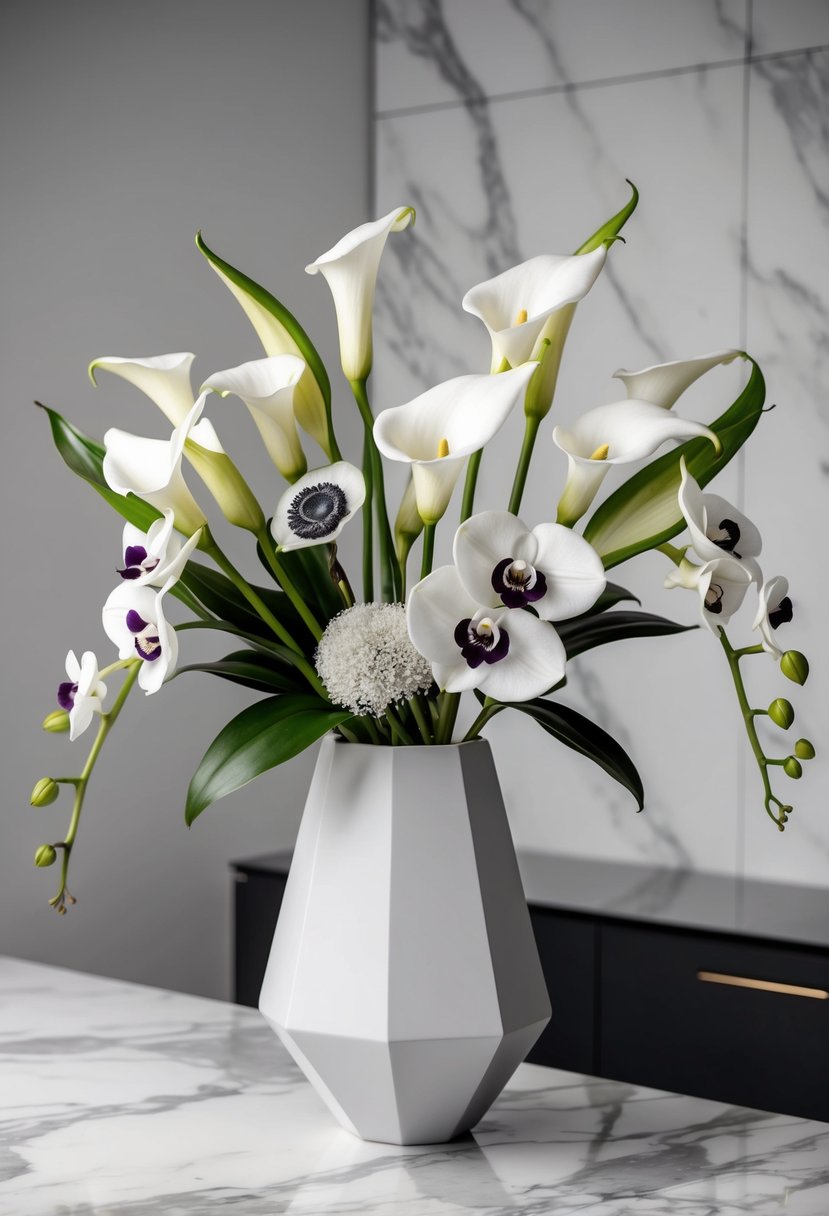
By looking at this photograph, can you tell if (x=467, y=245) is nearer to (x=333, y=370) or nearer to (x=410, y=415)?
(x=333, y=370)

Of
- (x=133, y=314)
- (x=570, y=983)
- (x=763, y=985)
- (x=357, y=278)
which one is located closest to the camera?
(x=357, y=278)

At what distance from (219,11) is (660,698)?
1588 mm

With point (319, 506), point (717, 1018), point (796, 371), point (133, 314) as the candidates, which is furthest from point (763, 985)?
point (133, 314)

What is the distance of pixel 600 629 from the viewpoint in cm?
110

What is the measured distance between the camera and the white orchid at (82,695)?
99 cm

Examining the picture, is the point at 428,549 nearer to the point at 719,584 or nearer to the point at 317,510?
the point at 317,510

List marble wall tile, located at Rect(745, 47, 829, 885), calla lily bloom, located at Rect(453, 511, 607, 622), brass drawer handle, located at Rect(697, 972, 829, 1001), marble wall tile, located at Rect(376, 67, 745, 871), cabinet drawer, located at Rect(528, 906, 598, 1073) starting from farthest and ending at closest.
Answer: marble wall tile, located at Rect(376, 67, 745, 871)
marble wall tile, located at Rect(745, 47, 829, 885)
cabinet drawer, located at Rect(528, 906, 598, 1073)
brass drawer handle, located at Rect(697, 972, 829, 1001)
calla lily bloom, located at Rect(453, 511, 607, 622)

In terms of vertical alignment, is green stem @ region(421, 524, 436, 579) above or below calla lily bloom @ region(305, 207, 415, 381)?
below

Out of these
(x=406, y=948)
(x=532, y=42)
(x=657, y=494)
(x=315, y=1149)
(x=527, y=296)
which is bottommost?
(x=315, y=1149)

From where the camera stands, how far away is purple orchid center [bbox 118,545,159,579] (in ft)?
3.27

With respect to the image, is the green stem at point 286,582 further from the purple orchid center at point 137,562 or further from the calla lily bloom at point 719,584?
the calla lily bloom at point 719,584

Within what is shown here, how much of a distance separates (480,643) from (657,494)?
21cm

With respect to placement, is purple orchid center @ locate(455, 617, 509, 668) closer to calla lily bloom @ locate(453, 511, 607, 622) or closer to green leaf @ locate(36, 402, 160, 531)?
calla lily bloom @ locate(453, 511, 607, 622)

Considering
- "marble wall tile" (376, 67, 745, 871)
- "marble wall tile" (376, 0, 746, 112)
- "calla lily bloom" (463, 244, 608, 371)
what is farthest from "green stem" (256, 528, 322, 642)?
"marble wall tile" (376, 0, 746, 112)
